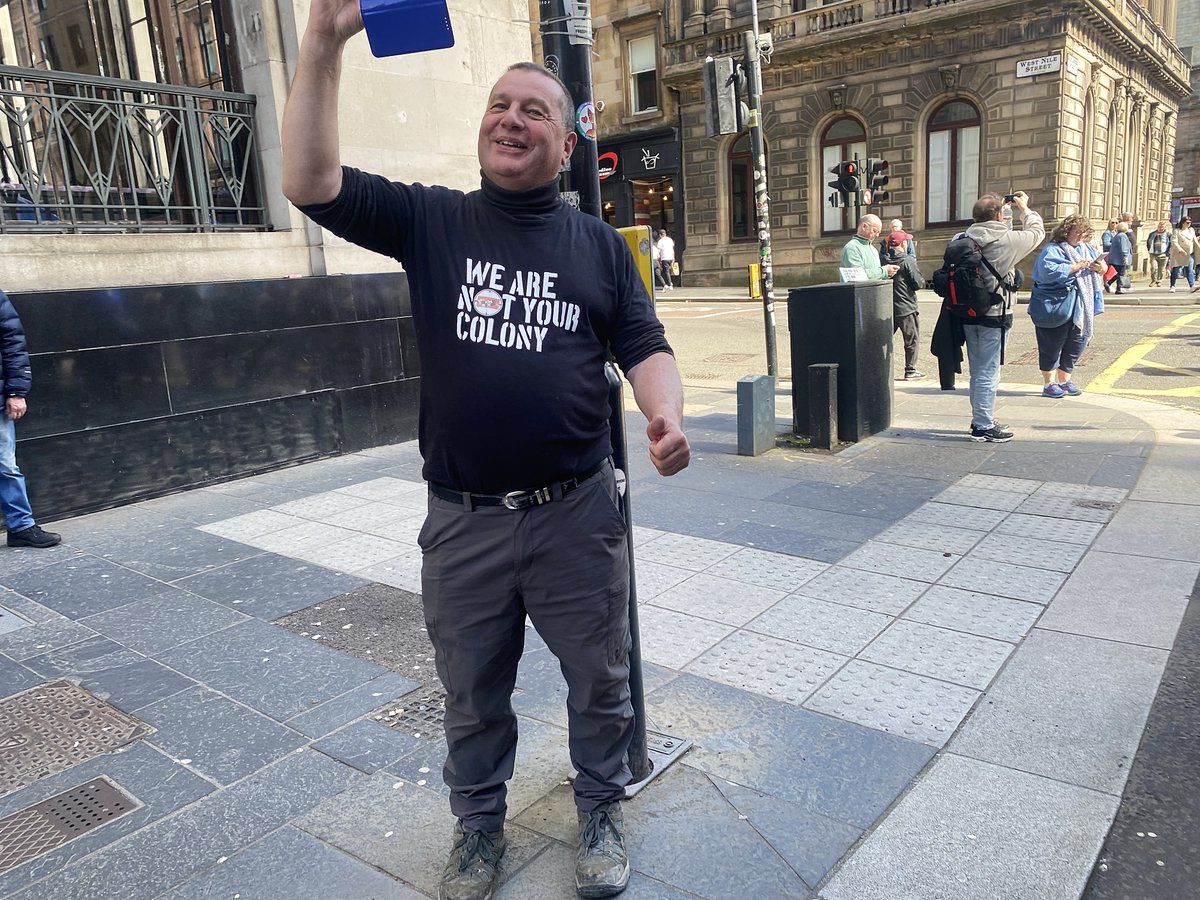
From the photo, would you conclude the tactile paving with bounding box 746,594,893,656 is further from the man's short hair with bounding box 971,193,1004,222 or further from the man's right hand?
the man's short hair with bounding box 971,193,1004,222

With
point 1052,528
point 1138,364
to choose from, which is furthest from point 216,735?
point 1138,364

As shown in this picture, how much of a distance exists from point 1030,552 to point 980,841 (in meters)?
2.79

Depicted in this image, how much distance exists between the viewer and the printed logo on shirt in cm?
235

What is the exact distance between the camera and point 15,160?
6664 millimetres

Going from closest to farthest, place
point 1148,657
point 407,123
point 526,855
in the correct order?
1. point 526,855
2. point 1148,657
3. point 407,123

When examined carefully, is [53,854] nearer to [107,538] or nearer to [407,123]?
[107,538]

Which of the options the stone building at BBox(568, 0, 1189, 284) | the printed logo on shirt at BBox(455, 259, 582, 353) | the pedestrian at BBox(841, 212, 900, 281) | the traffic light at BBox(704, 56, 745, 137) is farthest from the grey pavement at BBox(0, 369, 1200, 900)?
the stone building at BBox(568, 0, 1189, 284)

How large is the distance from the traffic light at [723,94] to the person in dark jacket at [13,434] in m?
7.19

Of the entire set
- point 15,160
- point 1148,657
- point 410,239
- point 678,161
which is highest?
point 678,161

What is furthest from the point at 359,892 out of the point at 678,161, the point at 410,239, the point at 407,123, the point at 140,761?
the point at 678,161

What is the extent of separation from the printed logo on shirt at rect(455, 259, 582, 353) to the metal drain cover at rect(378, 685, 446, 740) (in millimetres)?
1605

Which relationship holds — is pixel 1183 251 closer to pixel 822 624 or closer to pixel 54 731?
pixel 822 624

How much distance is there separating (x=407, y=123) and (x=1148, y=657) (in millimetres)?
7313

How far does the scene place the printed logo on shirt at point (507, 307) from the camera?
2350 millimetres
